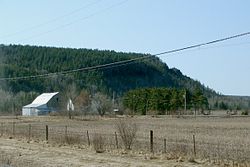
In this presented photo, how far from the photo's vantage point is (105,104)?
132 m

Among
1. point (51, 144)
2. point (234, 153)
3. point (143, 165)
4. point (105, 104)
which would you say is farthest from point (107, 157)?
point (105, 104)

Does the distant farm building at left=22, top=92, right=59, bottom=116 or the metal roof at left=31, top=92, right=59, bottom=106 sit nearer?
the distant farm building at left=22, top=92, right=59, bottom=116

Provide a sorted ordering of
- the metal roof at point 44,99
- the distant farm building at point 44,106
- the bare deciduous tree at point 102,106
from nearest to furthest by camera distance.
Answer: the bare deciduous tree at point 102,106 → the distant farm building at point 44,106 → the metal roof at point 44,99

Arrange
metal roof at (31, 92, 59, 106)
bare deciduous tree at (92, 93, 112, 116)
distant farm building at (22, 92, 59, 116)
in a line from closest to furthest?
bare deciduous tree at (92, 93, 112, 116) → distant farm building at (22, 92, 59, 116) → metal roof at (31, 92, 59, 106)

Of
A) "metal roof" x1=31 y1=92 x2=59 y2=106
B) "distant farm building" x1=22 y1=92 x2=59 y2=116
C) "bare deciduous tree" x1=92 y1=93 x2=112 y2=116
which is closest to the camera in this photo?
"bare deciduous tree" x1=92 y1=93 x2=112 y2=116

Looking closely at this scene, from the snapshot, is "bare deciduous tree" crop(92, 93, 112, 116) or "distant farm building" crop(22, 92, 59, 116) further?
"distant farm building" crop(22, 92, 59, 116)

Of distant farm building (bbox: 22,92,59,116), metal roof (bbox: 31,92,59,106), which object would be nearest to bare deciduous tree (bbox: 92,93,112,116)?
distant farm building (bbox: 22,92,59,116)

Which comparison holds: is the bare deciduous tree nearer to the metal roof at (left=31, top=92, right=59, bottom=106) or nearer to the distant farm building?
the distant farm building

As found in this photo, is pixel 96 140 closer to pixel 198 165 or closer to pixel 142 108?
pixel 198 165

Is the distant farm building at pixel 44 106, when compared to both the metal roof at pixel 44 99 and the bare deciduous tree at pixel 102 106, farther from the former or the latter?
the bare deciduous tree at pixel 102 106

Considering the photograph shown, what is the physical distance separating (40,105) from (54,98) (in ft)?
14.8

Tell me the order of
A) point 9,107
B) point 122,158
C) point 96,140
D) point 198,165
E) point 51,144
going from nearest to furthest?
point 198,165, point 122,158, point 96,140, point 51,144, point 9,107

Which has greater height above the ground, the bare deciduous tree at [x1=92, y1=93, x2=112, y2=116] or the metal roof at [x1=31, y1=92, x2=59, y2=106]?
the metal roof at [x1=31, y1=92, x2=59, y2=106]

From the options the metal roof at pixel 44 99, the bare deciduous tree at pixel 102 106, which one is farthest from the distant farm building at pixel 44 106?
the bare deciduous tree at pixel 102 106
